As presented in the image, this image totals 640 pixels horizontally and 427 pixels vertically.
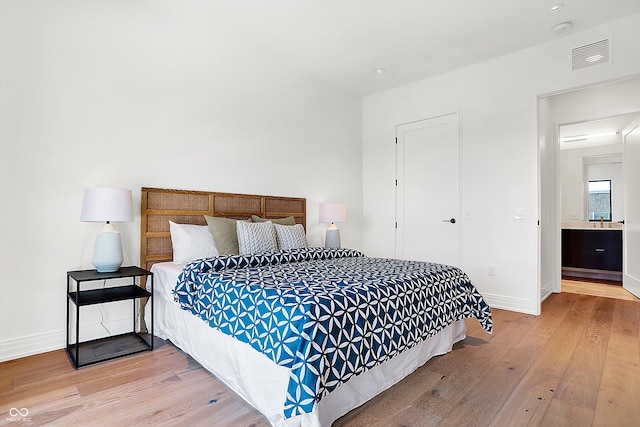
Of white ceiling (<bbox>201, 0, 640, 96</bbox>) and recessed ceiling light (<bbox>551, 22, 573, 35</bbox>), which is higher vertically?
white ceiling (<bbox>201, 0, 640, 96</bbox>)

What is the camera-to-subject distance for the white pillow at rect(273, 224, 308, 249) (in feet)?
10.6

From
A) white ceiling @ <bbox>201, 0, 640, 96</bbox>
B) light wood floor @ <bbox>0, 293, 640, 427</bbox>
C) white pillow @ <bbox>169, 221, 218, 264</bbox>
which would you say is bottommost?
light wood floor @ <bbox>0, 293, 640, 427</bbox>

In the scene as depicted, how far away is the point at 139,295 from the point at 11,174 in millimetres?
1147

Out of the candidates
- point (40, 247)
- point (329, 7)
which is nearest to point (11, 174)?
point (40, 247)

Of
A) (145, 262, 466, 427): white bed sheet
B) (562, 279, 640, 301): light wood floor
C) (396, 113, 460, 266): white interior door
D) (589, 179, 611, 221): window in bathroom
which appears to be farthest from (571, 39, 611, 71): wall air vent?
(589, 179, 611, 221): window in bathroom

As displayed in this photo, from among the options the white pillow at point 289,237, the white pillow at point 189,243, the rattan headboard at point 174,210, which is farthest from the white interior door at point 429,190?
the white pillow at point 189,243

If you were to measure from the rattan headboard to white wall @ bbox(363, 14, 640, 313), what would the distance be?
2417 mm

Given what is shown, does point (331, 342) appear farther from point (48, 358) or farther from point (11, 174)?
point (11, 174)

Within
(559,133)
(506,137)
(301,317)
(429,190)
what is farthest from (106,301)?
(559,133)

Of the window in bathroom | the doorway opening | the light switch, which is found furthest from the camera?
the window in bathroom

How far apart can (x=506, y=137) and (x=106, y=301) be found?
396cm

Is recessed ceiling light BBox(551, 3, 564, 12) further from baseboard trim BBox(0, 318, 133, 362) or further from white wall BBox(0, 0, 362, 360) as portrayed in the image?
baseboard trim BBox(0, 318, 133, 362)

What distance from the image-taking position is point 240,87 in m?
3.60

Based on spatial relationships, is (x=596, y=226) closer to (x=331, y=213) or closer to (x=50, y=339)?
(x=331, y=213)
